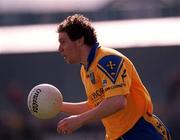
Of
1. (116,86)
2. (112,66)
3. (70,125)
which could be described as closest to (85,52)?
(112,66)

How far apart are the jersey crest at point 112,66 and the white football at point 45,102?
74cm

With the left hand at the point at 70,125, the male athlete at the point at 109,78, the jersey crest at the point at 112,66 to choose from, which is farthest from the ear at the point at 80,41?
the left hand at the point at 70,125

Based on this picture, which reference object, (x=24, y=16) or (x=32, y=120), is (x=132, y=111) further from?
(x=24, y=16)

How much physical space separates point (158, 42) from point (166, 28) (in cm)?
122

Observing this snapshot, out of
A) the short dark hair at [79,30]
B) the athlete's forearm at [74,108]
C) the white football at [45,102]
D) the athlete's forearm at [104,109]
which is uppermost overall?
the short dark hair at [79,30]

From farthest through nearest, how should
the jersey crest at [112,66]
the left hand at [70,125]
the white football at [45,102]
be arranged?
the white football at [45,102] → the jersey crest at [112,66] → the left hand at [70,125]

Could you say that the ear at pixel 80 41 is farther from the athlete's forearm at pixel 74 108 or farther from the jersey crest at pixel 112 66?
the athlete's forearm at pixel 74 108

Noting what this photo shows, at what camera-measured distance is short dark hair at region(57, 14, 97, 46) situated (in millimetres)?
7707

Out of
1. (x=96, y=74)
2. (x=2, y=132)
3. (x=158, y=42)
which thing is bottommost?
(x=2, y=132)

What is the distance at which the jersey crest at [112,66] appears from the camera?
7426 millimetres

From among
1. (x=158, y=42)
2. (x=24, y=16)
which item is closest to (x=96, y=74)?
(x=158, y=42)

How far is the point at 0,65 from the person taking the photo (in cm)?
1397

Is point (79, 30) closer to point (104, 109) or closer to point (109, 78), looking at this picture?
point (109, 78)

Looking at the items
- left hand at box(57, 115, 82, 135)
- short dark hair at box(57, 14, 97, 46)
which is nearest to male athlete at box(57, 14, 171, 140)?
short dark hair at box(57, 14, 97, 46)
